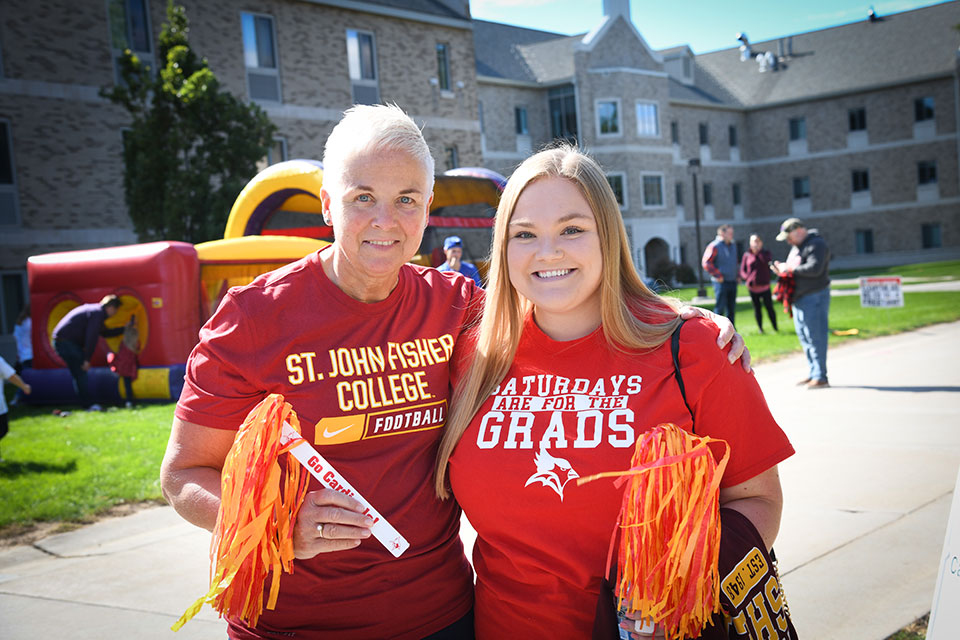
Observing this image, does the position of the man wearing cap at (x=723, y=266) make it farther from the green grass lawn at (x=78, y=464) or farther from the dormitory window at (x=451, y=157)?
the dormitory window at (x=451, y=157)

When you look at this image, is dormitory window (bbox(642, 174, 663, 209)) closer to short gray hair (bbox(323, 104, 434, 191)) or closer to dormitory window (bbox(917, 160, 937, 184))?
dormitory window (bbox(917, 160, 937, 184))

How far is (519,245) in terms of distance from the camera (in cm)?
225

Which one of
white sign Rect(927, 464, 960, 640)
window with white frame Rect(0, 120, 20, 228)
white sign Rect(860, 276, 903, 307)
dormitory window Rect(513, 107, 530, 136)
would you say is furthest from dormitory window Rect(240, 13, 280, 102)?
white sign Rect(927, 464, 960, 640)

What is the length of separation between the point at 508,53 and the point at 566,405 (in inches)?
1521

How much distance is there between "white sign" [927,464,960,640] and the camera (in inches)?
74.5

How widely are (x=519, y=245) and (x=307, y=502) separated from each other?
0.91 meters

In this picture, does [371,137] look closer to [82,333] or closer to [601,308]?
[601,308]

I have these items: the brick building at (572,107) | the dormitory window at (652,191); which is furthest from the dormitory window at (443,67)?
the dormitory window at (652,191)

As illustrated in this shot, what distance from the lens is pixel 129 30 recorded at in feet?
62.1

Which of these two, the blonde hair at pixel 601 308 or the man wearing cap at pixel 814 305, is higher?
the blonde hair at pixel 601 308

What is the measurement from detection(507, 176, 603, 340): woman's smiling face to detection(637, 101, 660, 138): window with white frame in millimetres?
36811

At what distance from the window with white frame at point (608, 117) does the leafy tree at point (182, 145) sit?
2271cm

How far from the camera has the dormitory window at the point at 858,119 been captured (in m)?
43.2

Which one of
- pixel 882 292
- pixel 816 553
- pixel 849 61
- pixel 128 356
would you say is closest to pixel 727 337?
pixel 816 553
